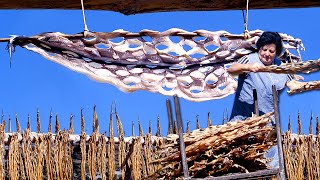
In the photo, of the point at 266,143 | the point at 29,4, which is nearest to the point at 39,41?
the point at 29,4

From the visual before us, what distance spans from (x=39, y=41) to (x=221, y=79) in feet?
3.14

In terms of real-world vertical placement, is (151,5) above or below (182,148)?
above

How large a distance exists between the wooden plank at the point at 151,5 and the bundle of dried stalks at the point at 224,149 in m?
1.07

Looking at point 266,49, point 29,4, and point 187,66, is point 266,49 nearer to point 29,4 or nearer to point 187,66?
point 187,66

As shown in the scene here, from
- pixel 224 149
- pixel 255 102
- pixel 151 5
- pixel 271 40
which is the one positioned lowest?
pixel 224 149

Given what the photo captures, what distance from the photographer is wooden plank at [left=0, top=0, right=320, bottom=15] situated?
3.57 meters

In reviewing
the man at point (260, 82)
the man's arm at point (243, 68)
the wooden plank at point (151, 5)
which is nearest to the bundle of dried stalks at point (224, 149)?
the man's arm at point (243, 68)

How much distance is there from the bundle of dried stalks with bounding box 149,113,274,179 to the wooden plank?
1067 mm

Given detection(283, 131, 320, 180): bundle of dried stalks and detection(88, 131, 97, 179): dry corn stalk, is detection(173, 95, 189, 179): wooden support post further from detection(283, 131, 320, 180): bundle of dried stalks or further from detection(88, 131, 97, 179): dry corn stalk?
detection(283, 131, 320, 180): bundle of dried stalks

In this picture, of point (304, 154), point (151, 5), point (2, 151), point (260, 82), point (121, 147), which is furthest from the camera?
point (304, 154)

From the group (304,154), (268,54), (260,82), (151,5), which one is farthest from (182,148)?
(304,154)

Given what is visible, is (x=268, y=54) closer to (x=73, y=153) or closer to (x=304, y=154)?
(x=304, y=154)

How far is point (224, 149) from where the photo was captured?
2779 mm

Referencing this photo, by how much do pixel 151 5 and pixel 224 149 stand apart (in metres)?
1.15
